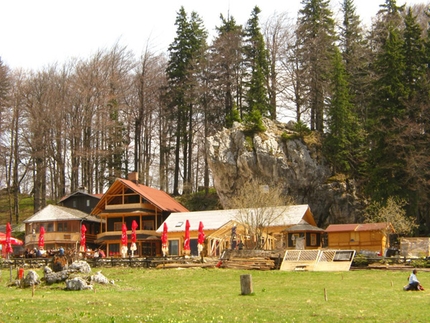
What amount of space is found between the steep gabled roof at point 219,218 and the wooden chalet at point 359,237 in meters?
3.32

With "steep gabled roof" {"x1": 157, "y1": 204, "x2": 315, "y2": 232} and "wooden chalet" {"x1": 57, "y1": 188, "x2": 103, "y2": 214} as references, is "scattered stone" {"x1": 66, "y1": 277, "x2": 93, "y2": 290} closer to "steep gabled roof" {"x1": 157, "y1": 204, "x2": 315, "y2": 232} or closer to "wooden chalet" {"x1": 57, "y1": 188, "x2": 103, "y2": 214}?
"steep gabled roof" {"x1": 157, "y1": 204, "x2": 315, "y2": 232}

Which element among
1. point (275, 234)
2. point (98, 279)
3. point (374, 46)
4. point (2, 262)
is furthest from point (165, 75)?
point (98, 279)

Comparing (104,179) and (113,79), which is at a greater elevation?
(113,79)

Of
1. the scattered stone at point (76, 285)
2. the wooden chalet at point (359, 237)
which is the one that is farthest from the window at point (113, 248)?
the scattered stone at point (76, 285)

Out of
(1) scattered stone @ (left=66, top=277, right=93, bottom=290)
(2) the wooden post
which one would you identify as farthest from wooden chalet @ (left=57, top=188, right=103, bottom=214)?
(2) the wooden post

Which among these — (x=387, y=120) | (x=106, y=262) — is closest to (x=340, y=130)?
(x=387, y=120)

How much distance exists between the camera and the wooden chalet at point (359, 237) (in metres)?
48.9

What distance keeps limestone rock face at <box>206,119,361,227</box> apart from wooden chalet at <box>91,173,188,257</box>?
6591 mm

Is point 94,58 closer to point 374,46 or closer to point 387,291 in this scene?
point 374,46

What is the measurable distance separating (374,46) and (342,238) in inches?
1108

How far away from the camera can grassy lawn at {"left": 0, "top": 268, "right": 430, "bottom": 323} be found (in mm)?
18922

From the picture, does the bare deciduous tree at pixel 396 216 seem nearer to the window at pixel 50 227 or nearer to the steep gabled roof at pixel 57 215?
the steep gabled roof at pixel 57 215

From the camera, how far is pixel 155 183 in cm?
7619

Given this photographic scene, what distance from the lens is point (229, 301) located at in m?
23.2
